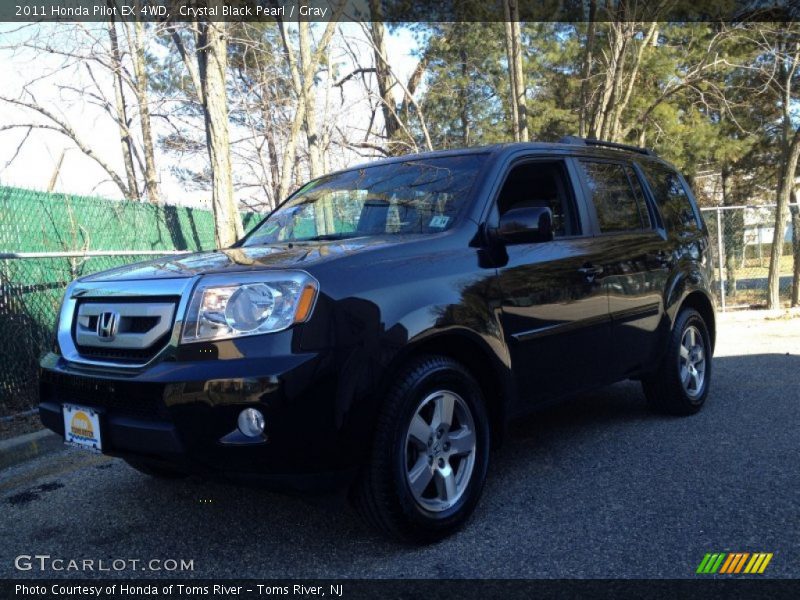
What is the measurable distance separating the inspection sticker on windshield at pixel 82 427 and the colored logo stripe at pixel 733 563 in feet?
8.41

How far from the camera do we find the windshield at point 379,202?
12.4ft

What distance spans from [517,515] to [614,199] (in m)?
2.29

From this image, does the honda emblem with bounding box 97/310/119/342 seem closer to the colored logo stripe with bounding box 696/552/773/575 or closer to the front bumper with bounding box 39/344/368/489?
the front bumper with bounding box 39/344/368/489

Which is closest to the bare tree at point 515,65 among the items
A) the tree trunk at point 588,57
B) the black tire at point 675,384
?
the tree trunk at point 588,57

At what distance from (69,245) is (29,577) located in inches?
245

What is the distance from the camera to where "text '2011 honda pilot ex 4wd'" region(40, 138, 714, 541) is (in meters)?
2.73

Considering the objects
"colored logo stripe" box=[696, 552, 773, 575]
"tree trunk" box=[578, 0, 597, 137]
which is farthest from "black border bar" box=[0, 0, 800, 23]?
"colored logo stripe" box=[696, 552, 773, 575]

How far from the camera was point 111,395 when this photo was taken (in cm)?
297

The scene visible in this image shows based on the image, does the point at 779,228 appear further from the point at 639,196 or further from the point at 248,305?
the point at 248,305

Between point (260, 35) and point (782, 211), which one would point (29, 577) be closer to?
point (782, 211)

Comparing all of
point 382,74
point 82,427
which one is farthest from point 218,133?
point 82,427

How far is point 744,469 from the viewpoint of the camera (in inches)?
157

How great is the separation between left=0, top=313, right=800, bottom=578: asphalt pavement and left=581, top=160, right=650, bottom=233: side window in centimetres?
146
